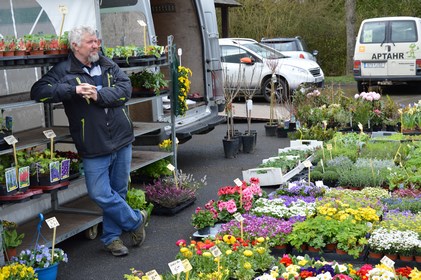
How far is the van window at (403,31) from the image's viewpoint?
16703mm

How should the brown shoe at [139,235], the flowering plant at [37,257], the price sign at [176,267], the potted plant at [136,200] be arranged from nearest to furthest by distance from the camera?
the price sign at [176,267]
the flowering plant at [37,257]
the brown shoe at [139,235]
the potted plant at [136,200]

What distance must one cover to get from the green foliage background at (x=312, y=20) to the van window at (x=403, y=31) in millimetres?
7669

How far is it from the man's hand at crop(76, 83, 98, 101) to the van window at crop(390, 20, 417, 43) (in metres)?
12.6

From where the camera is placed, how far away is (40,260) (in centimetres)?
516

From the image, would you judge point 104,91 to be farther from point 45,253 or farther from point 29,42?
point 45,253

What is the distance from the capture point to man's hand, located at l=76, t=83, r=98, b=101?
5547mm

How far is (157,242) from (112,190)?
0.80 meters

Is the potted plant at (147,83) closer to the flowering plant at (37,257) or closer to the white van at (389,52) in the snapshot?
the flowering plant at (37,257)

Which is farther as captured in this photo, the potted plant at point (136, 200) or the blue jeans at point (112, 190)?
the potted plant at point (136, 200)

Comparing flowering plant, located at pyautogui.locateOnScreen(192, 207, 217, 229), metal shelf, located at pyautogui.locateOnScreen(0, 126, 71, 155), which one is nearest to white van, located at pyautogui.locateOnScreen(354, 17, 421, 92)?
flowering plant, located at pyautogui.locateOnScreen(192, 207, 217, 229)

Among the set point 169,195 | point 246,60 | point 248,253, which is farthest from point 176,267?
point 246,60

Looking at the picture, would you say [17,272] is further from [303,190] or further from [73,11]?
[303,190]

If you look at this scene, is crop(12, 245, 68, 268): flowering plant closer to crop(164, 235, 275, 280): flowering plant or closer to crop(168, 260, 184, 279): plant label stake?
crop(164, 235, 275, 280): flowering plant

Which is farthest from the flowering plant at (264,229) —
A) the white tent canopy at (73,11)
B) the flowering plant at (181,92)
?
the white tent canopy at (73,11)
